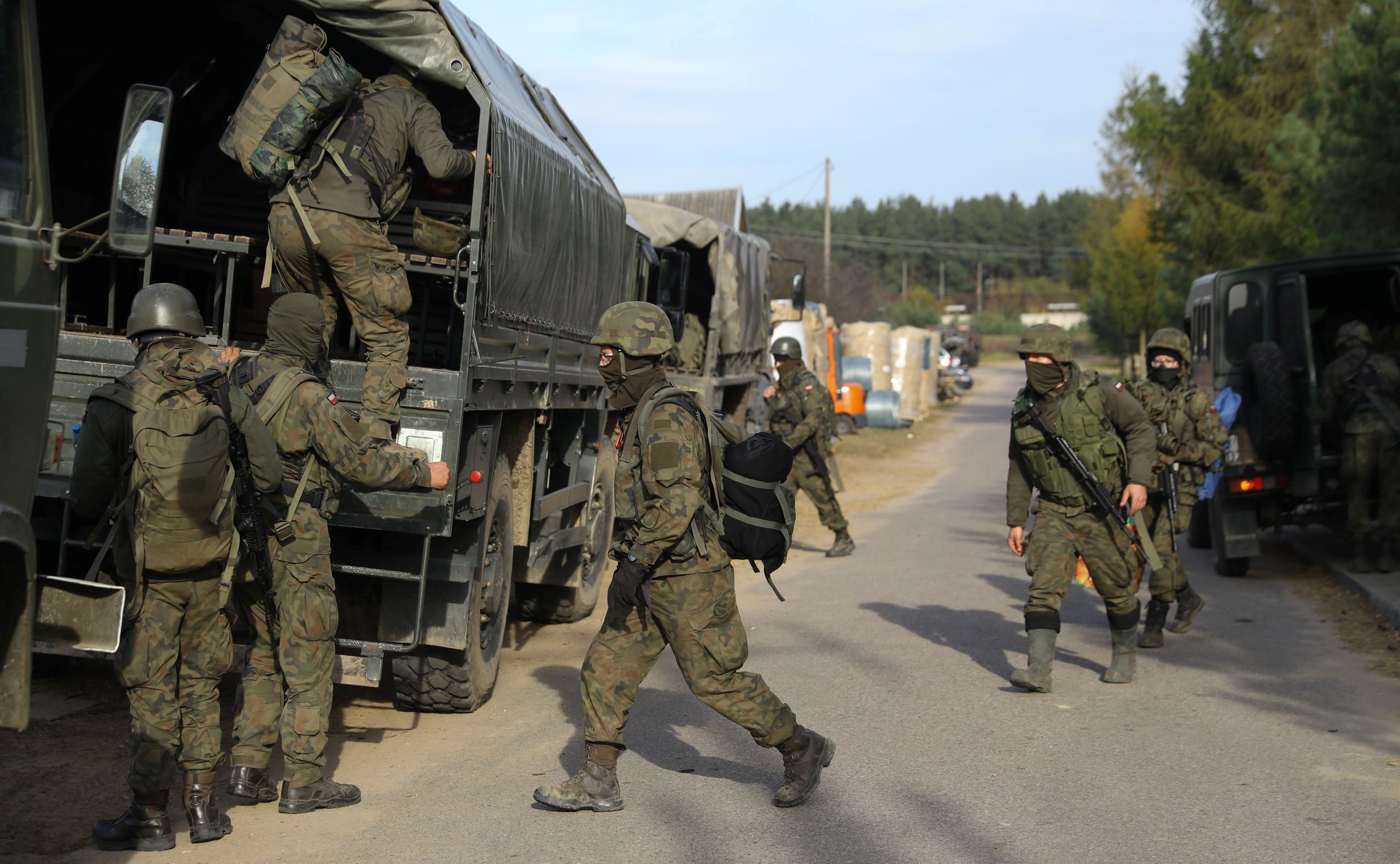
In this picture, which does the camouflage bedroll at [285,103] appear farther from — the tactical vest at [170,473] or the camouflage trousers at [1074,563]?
Answer: the camouflage trousers at [1074,563]

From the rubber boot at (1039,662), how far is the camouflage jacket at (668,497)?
2.72 m

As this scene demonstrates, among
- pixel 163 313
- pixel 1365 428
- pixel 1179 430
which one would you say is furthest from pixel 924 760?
pixel 1365 428

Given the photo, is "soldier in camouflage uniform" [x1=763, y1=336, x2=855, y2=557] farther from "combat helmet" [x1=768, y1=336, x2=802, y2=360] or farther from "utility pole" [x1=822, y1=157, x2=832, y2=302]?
"utility pole" [x1=822, y1=157, x2=832, y2=302]

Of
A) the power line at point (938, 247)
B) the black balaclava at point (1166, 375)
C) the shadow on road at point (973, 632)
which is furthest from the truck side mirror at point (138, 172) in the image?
the power line at point (938, 247)

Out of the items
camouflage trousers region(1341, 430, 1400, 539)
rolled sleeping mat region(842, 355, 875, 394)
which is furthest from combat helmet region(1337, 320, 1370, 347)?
rolled sleeping mat region(842, 355, 875, 394)

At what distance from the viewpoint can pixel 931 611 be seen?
9.34 metres

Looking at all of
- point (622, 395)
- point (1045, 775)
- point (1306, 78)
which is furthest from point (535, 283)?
point (1306, 78)

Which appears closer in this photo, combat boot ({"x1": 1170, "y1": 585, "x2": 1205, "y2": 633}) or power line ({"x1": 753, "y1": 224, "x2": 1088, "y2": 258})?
combat boot ({"x1": 1170, "y1": 585, "x2": 1205, "y2": 633})

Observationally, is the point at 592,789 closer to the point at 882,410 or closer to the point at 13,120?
the point at 13,120

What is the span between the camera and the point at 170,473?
4258 millimetres

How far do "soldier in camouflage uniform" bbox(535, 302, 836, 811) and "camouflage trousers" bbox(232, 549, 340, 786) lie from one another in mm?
871

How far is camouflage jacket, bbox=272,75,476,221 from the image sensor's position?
5.62 meters

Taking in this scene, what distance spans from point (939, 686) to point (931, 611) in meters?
2.26

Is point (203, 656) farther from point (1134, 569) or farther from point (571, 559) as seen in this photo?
point (1134, 569)
